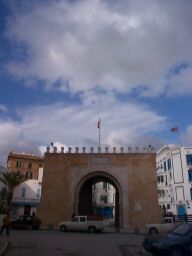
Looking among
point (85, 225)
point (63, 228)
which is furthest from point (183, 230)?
point (63, 228)

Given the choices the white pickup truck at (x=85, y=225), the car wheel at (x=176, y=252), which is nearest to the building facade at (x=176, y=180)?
the white pickup truck at (x=85, y=225)

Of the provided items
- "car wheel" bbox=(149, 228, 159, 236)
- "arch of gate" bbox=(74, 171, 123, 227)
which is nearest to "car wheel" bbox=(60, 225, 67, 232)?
"arch of gate" bbox=(74, 171, 123, 227)

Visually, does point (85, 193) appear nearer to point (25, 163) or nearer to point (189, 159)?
point (189, 159)

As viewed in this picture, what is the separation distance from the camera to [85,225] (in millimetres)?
25375

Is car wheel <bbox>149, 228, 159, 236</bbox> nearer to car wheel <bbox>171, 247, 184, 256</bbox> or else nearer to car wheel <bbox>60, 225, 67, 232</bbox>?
car wheel <bbox>60, 225, 67, 232</bbox>

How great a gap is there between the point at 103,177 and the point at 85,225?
326 inches

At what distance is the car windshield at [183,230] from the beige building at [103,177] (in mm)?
18512

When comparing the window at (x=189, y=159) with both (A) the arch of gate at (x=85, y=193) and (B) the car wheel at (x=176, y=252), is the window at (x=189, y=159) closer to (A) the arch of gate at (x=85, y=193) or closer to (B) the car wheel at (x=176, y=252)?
(A) the arch of gate at (x=85, y=193)

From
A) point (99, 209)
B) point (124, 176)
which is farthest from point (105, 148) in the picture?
point (99, 209)

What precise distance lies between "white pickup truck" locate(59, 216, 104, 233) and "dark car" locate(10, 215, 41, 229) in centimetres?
A: 368

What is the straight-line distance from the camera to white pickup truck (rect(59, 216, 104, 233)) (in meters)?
25.4

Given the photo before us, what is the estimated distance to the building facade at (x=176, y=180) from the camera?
1882 inches

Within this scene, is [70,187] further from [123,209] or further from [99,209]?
[99,209]

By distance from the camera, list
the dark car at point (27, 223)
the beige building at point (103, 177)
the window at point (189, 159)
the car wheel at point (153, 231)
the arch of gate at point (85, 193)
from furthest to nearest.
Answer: the window at point (189, 159), the arch of gate at point (85, 193), the beige building at point (103, 177), the dark car at point (27, 223), the car wheel at point (153, 231)
